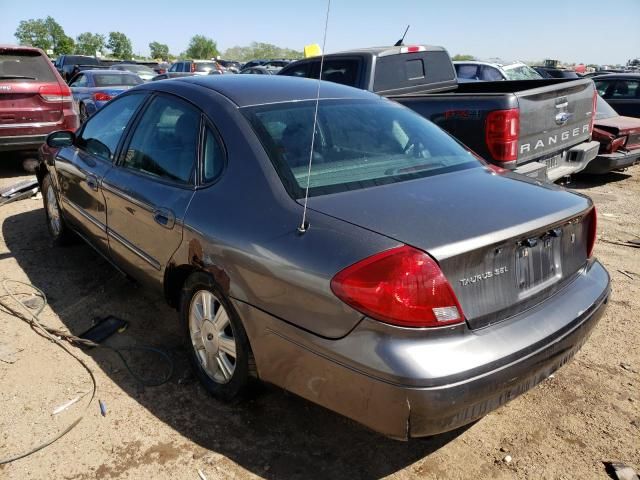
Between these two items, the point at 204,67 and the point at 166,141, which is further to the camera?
the point at 204,67

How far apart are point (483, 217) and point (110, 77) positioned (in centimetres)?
1250

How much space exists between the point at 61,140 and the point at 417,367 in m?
3.70

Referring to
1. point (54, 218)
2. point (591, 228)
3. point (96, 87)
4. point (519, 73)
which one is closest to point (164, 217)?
point (591, 228)

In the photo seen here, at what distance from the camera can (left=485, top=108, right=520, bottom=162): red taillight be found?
4684 millimetres

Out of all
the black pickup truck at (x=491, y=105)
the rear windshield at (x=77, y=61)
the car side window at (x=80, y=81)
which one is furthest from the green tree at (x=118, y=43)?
the black pickup truck at (x=491, y=105)

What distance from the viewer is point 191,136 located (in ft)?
10.0

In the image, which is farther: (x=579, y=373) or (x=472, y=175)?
(x=579, y=373)

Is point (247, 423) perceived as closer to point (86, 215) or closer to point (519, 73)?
point (86, 215)

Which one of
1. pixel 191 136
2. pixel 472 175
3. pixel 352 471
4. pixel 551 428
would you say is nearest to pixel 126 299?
pixel 191 136

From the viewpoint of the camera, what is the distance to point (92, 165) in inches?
158

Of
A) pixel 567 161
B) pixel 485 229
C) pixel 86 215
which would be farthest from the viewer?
pixel 567 161

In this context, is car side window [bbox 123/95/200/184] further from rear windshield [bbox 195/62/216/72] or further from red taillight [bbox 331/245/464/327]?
rear windshield [bbox 195/62/216/72]

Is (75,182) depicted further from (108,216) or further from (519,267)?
(519,267)

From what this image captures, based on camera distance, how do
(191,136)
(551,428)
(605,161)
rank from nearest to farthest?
(551,428) → (191,136) → (605,161)
